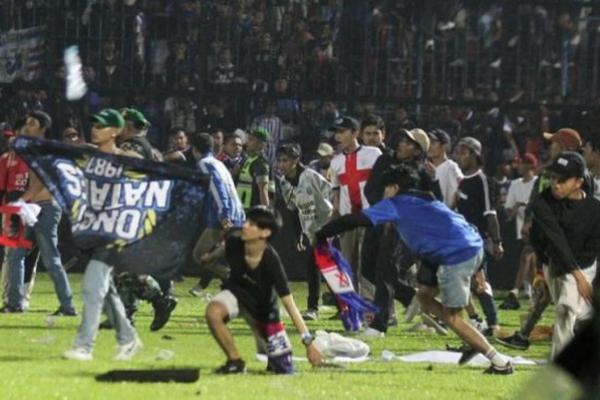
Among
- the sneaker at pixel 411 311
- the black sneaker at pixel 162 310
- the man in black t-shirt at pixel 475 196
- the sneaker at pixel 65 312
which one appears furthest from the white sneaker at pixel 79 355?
the man in black t-shirt at pixel 475 196

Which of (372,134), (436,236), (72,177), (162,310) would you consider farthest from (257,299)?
(372,134)

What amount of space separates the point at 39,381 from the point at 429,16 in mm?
14288

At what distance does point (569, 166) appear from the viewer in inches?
431

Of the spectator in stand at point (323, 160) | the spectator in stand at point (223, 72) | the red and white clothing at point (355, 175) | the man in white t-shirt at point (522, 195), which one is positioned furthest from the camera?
the spectator in stand at point (223, 72)

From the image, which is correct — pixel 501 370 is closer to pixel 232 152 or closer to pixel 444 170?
pixel 444 170

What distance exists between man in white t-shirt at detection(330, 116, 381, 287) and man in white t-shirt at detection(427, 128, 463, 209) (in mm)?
512

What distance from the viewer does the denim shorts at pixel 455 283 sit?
37.1 feet

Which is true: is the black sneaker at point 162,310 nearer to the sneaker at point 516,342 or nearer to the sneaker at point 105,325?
the sneaker at point 105,325

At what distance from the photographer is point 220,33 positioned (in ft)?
75.5

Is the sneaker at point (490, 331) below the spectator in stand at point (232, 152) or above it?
below

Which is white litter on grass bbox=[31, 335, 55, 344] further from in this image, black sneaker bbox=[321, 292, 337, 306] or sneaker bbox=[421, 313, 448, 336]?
black sneaker bbox=[321, 292, 337, 306]

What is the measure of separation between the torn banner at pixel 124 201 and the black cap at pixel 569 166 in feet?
8.14

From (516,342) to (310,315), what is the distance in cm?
354

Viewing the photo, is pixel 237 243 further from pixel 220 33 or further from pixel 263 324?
pixel 220 33
